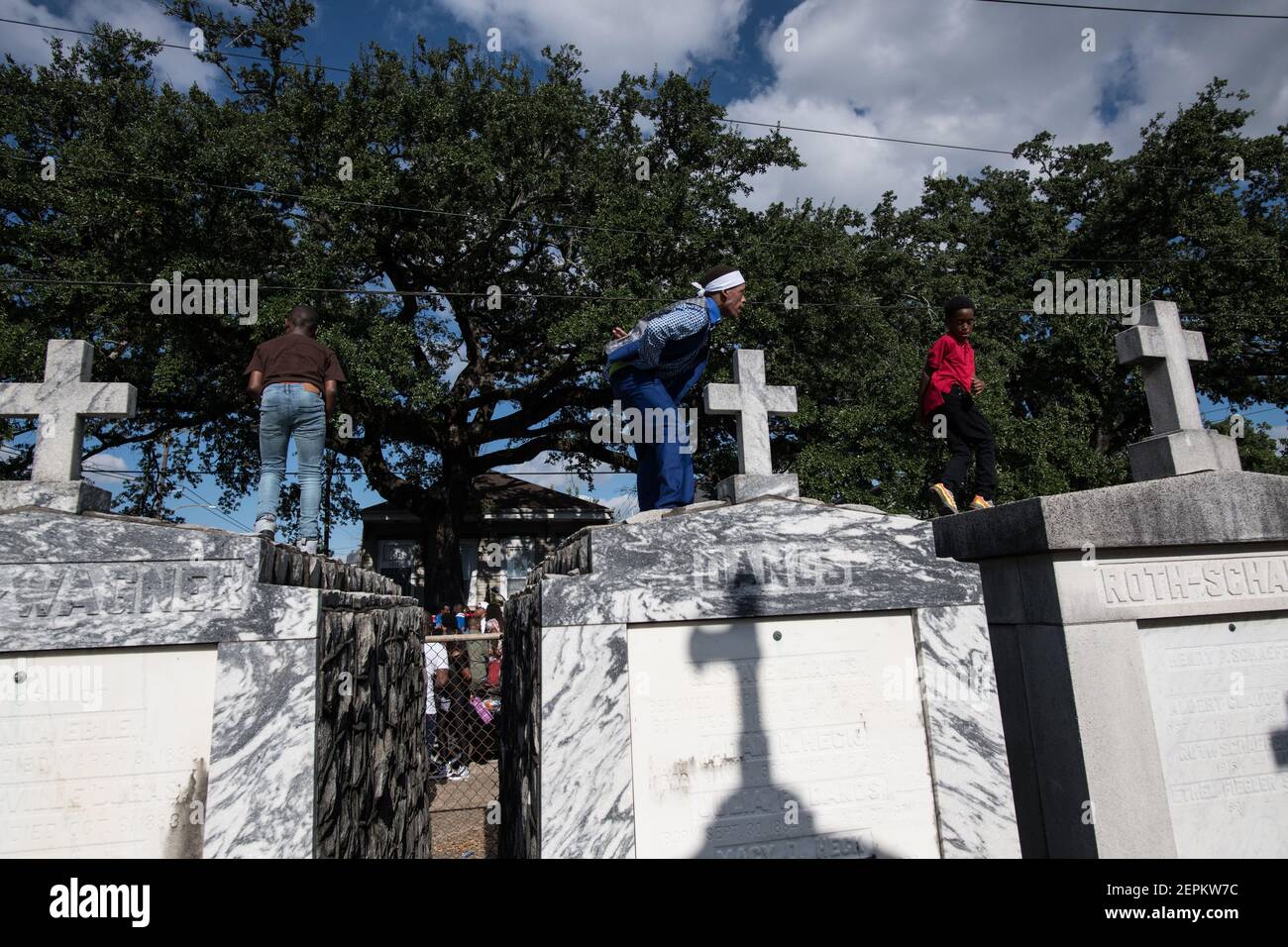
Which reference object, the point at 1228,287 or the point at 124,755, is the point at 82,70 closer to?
the point at 124,755

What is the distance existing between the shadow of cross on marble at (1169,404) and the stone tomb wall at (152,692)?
13.7 ft

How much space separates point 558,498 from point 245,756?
2136 centimetres

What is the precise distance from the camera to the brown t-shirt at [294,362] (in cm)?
399

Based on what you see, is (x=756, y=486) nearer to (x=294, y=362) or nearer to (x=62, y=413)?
(x=294, y=362)

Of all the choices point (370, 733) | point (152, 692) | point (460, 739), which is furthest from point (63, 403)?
point (460, 739)

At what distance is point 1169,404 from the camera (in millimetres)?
4246

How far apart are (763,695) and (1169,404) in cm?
305

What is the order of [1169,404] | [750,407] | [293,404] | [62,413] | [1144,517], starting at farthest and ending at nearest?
1. [1169,404]
2. [293,404]
3. [750,407]
4. [1144,517]
5. [62,413]

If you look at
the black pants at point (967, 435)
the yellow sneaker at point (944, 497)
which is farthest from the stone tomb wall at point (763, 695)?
the black pants at point (967, 435)

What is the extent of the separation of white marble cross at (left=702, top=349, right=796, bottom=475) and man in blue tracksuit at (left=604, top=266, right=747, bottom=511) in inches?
8.3

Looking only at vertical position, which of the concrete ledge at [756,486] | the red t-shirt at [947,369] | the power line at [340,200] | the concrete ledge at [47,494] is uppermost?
the power line at [340,200]

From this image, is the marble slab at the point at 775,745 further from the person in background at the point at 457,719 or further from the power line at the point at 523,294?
the power line at the point at 523,294

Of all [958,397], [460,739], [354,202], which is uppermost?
[354,202]
